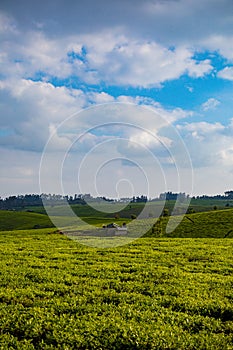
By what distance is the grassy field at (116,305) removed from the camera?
11.2m

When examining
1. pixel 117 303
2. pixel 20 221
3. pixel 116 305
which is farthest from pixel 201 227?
pixel 20 221

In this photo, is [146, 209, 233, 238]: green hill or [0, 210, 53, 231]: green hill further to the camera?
[0, 210, 53, 231]: green hill

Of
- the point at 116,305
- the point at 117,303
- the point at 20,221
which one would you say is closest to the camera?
the point at 116,305

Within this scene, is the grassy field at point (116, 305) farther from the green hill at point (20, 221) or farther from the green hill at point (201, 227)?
the green hill at point (20, 221)

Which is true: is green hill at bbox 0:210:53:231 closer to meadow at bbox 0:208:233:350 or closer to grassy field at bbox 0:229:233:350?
meadow at bbox 0:208:233:350

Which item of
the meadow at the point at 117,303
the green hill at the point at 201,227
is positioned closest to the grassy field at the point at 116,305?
the meadow at the point at 117,303

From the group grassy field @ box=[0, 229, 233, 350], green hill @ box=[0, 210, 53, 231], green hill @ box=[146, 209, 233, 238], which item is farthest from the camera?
green hill @ box=[0, 210, 53, 231]

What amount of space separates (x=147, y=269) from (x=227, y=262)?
6904mm

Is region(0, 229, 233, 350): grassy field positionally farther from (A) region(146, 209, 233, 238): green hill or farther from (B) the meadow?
(A) region(146, 209, 233, 238): green hill

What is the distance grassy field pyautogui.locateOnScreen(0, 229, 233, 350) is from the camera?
11219mm

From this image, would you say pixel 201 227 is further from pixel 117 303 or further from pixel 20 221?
pixel 20 221

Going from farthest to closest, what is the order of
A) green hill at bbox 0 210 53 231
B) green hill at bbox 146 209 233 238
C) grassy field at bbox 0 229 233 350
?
green hill at bbox 0 210 53 231 → green hill at bbox 146 209 233 238 → grassy field at bbox 0 229 233 350

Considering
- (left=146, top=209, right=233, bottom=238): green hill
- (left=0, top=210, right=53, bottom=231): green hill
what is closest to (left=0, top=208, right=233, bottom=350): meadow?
(left=146, top=209, right=233, bottom=238): green hill

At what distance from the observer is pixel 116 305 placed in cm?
1469
